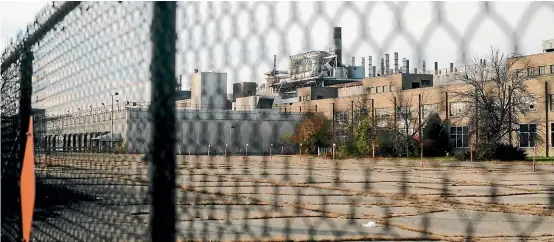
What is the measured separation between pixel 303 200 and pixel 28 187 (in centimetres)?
428

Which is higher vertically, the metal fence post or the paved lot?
the metal fence post

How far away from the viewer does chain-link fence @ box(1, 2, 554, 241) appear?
199 centimetres

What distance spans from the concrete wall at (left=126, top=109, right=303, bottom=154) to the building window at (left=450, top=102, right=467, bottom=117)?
728 mm

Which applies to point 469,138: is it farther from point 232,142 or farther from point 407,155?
point 232,142

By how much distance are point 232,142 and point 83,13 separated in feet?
5.01

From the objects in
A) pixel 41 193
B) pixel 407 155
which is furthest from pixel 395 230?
pixel 407 155

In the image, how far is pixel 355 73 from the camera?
200 centimetres

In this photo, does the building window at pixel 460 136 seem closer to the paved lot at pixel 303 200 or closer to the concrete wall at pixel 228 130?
the paved lot at pixel 303 200

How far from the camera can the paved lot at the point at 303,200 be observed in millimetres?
2631

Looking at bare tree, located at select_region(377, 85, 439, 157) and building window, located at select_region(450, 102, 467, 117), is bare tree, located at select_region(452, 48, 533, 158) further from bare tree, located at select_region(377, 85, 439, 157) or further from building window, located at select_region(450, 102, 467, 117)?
bare tree, located at select_region(377, 85, 439, 157)

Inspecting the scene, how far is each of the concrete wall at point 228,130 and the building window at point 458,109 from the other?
73 cm

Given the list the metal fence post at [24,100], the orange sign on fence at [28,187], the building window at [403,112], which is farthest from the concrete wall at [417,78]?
the metal fence post at [24,100]

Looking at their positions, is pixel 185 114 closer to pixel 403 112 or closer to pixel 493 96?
pixel 403 112

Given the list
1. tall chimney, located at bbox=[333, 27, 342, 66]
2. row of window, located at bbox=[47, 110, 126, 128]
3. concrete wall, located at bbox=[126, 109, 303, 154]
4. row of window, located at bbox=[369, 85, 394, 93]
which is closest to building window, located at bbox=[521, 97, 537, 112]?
row of window, located at bbox=[369, 85, 394, 93]
